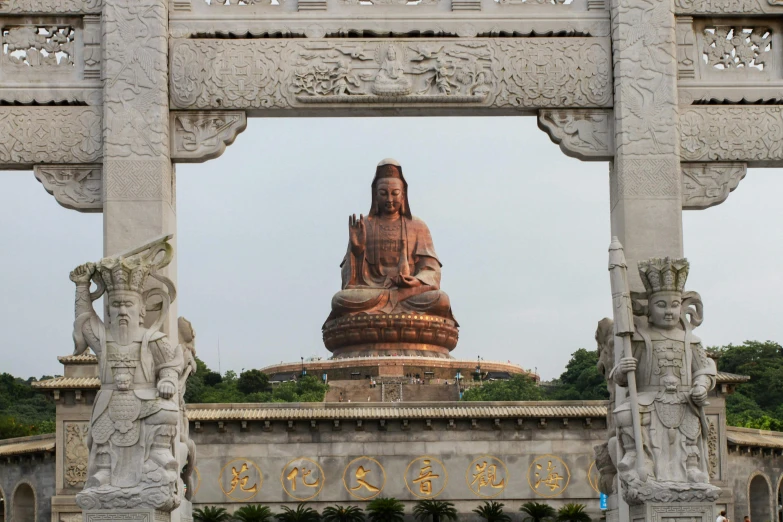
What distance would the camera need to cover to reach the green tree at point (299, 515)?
83.9 feet

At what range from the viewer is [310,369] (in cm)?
4309

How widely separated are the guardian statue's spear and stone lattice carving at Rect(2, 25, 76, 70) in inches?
190

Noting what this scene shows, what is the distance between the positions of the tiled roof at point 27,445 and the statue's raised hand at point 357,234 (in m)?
15.2

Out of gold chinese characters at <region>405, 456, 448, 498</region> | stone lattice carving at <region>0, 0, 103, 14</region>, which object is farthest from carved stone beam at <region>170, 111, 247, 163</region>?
gold chinese characters at <region>405, 456, 448, 498</region>

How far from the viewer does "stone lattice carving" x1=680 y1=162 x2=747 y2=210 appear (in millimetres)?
11242

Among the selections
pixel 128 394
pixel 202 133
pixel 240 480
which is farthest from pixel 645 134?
pixel 240 480

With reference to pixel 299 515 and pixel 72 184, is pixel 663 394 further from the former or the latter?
pixel 299 515

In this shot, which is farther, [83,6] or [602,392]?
[602,392]

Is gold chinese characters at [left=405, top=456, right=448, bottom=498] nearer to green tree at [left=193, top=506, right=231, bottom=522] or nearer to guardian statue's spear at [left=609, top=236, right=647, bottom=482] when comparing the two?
green tree at [left=193, top=506, right=231, bottom=522]

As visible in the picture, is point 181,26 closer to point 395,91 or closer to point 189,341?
point 395,91

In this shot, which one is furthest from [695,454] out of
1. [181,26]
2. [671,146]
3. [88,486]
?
[181,26]

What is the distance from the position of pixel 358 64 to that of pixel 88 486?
4.06m

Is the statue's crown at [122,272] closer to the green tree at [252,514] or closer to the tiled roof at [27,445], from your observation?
the green tree at [252,514]

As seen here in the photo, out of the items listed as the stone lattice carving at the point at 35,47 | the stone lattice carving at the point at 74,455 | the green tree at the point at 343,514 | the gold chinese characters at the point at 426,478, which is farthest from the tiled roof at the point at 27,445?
the stone lattice carving at the point at 35,47
